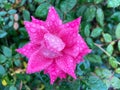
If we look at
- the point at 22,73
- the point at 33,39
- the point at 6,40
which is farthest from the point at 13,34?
the point at 33,39

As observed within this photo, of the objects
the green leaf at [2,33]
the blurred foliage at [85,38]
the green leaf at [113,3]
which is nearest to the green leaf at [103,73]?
the blurred foliage at [85,38]

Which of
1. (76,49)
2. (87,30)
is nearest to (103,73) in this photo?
(87,30)

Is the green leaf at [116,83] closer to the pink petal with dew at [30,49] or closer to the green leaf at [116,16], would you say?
the green leaf at [116,16]

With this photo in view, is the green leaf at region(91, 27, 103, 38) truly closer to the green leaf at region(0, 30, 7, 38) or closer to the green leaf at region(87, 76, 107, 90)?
the green leaf at region(87, 76, 107, 90)

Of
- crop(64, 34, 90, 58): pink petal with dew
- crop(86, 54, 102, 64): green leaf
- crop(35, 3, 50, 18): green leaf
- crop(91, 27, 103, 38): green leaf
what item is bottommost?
crop(86, 54, 102, 64): green leaf

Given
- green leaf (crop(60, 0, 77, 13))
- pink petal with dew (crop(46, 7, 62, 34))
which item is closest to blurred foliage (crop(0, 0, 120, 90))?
green leaf (crop(60, 0, 77, 13))

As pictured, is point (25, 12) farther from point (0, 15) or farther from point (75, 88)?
point (75, 88)

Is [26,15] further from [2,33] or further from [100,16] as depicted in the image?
[100,16]
